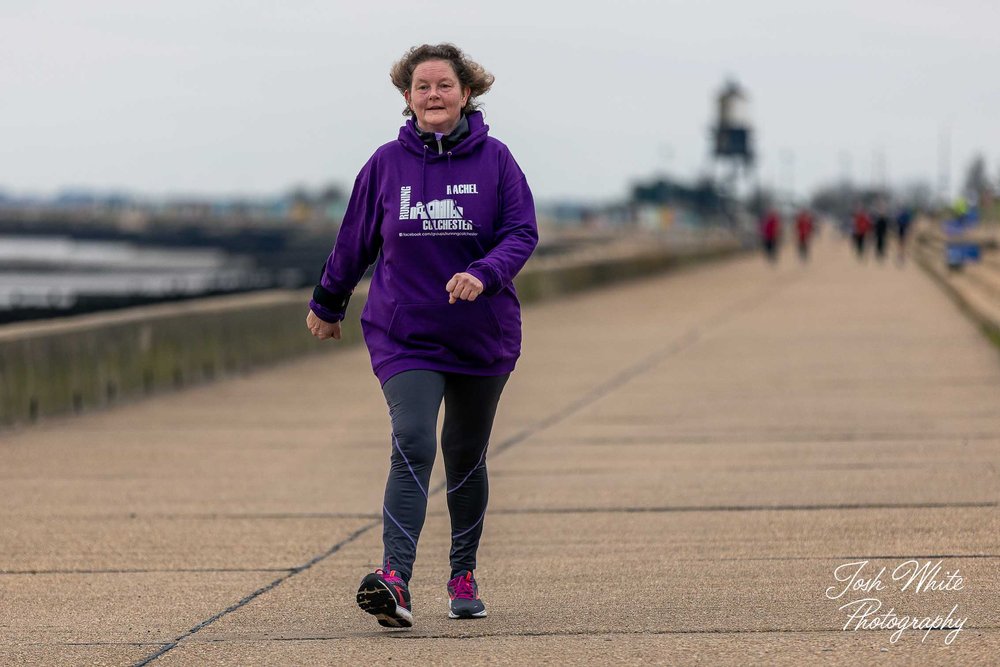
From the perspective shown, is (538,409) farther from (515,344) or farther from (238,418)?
(515,344)

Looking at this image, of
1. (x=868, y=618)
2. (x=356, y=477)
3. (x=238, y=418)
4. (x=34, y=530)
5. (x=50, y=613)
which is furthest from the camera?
(x=238, y=418)

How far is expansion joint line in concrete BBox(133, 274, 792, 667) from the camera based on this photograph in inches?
238

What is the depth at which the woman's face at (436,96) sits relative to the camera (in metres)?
5.62

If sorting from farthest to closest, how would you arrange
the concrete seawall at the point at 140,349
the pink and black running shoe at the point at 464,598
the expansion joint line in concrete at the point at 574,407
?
the concrete seawall at the point at 140,349
the expansion joint line in concrete at the point at 574,407
the pink and black running shoe at the point at 464,598

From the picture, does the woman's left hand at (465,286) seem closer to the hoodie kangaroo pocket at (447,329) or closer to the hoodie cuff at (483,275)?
the hoodie cuff at (483,275)

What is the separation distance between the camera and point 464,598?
587 cm

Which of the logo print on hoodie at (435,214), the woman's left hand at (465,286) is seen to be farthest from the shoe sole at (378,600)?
the logo print on hoodie at (435,214)

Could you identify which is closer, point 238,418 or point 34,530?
point 34,530

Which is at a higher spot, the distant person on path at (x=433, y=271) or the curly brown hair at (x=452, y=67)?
the curly brown hair at (x=452, y=67)

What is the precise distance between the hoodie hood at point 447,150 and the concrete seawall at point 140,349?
7120 millimetres

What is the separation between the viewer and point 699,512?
8.34 m

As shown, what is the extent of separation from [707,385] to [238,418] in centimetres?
407

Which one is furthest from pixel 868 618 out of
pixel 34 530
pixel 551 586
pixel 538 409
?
pixel 538 409

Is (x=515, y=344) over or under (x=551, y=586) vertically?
over
